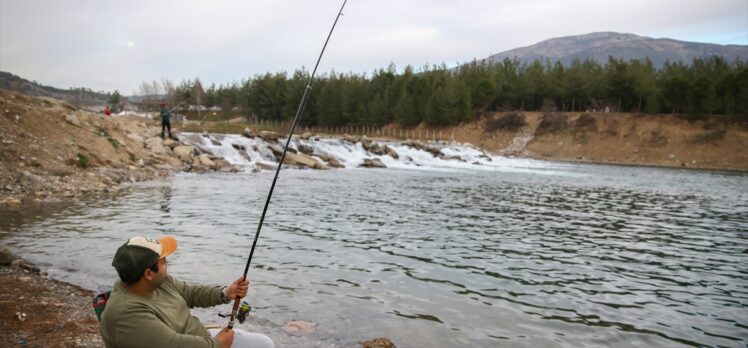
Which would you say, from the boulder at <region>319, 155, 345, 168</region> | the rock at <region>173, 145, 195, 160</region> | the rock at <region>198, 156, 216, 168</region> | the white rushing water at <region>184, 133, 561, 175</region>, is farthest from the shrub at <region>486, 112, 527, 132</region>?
the rock at <region>173, 145, 195, 160</region>

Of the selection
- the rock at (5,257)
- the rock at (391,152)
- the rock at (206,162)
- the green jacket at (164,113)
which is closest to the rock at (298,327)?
the rock at (5,257)

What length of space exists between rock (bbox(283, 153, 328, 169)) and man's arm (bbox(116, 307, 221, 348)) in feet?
105

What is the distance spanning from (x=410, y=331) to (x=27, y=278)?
6.07m

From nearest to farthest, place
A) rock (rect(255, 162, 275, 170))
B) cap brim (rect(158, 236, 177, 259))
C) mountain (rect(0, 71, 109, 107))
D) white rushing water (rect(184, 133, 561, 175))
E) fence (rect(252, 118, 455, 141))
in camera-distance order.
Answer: cap brim (rect(158, 236, 177, 259))
rock (rect(255, 162, 275, 170))
white rushing water (rect(184, 133, 561, 175))
mountain (rect(0, 71, 109, 107))
fence (rect(252, 118, 455, 141))

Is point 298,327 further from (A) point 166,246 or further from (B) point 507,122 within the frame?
(B) point 507,122

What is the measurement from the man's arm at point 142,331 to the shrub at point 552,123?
291 ft

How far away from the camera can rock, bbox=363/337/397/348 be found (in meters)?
5.84

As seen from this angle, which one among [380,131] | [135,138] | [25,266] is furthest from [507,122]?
[25,266]

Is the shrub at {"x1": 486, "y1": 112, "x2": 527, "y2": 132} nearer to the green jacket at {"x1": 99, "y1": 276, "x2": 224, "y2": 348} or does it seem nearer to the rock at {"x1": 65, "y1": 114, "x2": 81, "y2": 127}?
the rock at {"x1": 65, "y1": 114, "x2": 81, "y2": 127}

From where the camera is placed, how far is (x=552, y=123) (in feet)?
286

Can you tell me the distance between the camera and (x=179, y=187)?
20.7 meters

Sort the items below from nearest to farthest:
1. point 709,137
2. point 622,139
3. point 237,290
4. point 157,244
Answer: point 157,244 → point 237,290 → point 709,137 → point 622,139

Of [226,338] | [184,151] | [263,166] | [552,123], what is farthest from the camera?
[552,123]

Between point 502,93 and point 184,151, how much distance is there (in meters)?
80.9
